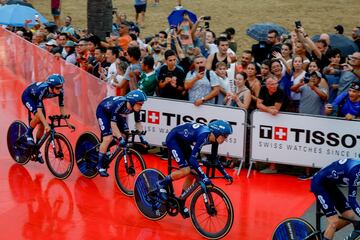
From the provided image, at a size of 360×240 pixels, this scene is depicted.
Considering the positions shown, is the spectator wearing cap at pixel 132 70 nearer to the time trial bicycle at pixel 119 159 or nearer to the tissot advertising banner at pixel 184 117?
the tissot advertising banner at pixel 184 117

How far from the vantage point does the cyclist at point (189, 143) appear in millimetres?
8797

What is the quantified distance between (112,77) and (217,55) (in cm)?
219

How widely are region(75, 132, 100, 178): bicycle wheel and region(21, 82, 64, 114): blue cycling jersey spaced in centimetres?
73

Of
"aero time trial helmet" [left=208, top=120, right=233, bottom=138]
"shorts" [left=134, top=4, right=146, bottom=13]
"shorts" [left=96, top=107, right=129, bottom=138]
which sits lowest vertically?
A: "shorts" [left=96, top=107, right=129, bottom=138]

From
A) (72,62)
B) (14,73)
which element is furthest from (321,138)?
(14,73)

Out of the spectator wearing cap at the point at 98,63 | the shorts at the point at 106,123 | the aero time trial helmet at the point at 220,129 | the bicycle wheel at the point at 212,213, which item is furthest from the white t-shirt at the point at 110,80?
the aero time trial helmet at the point at 220,129

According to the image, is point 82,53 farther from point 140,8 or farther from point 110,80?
point 140,8

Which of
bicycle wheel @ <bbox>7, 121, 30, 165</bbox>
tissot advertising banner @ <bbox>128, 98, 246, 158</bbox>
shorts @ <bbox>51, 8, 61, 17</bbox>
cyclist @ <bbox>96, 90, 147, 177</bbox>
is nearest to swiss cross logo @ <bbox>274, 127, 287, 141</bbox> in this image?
tissot advertising banner @ <bbox>128, 98, 246, 158</bbox>

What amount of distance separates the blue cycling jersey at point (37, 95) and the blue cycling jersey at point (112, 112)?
3.35ft

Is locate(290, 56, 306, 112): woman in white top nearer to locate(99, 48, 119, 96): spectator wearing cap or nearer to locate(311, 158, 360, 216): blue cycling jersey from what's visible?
locate(99, 48, 119, 96): spectator wearing cap

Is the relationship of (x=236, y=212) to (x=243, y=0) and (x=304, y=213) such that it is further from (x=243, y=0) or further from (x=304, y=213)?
(x=243, y=0)

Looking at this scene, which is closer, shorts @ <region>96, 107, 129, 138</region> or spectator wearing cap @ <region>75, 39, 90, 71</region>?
shorts @ <region>96, 107, 129, 138</region>

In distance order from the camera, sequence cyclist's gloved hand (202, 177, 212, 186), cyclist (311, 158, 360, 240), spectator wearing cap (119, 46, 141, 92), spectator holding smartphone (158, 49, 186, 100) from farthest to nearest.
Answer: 1. spectator wearing cap (119, 46, 141, 92)
2. spectator holding smartphone (158, 49, 186, 100)
3. cyclist's gloved hand (202, 177, 212, 186)
4. cyclist (311, 158, 360, 240)

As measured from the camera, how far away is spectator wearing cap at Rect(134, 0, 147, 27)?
25375 millimetres
